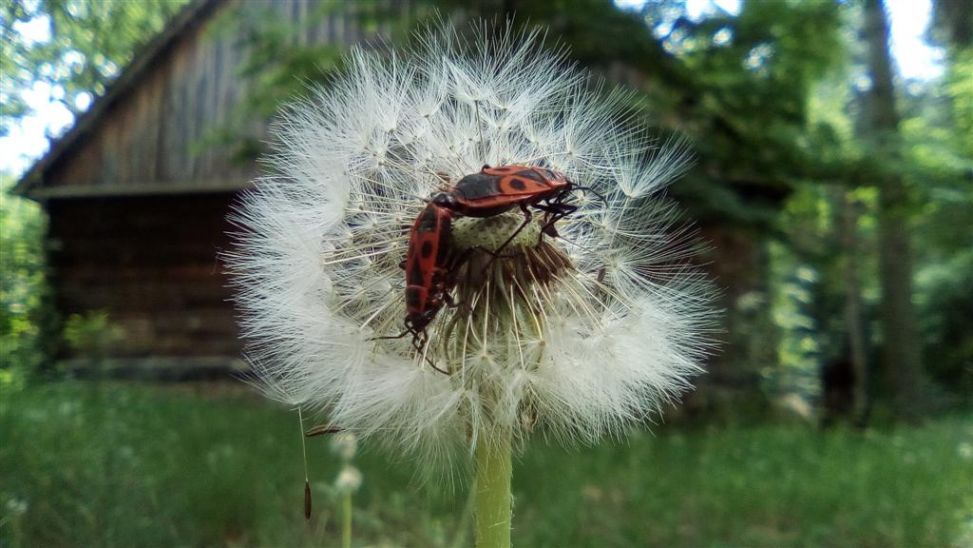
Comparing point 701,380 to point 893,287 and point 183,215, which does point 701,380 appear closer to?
point 893,287

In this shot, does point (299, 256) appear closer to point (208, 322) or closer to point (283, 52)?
point (283, 52)

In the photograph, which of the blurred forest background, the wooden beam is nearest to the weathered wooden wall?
the wooden beam

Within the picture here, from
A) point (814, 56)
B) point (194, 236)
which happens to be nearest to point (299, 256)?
point (814, 56)

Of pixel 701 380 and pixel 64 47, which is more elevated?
pixel 64 47

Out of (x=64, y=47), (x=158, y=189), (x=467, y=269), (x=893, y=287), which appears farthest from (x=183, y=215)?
(x=467, y=269)

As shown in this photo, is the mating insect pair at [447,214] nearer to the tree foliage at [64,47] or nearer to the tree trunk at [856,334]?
the tree foliage at [64,47]

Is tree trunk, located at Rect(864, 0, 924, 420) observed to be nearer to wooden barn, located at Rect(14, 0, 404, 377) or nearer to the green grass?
the green grass
